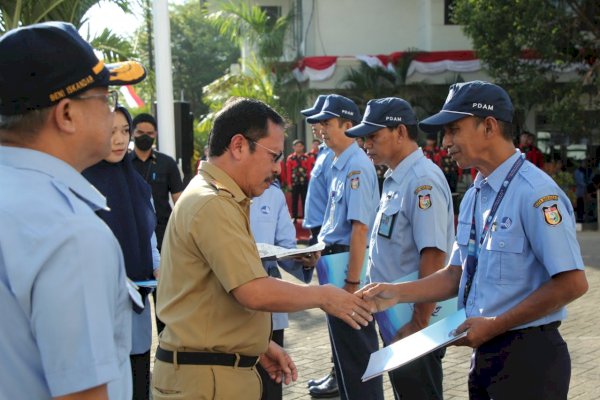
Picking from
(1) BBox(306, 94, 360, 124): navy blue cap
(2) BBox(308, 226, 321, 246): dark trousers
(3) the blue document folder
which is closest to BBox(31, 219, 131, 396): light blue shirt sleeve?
(3) the blue document folder

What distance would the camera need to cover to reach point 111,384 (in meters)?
1.80

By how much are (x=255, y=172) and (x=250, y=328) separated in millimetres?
602

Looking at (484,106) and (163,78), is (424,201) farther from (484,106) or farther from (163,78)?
(163,78)

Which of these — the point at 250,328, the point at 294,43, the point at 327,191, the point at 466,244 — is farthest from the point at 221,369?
the point at 294,43

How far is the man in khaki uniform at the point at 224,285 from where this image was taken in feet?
9.53

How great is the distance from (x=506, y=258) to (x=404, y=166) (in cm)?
161

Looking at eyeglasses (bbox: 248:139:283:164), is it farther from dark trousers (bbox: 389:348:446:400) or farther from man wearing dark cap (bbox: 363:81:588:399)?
dark trousers (bbox: 389:348:446:400)

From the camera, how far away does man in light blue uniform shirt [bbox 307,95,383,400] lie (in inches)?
211

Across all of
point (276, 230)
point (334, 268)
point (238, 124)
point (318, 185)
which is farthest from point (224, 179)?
point (318, 185)

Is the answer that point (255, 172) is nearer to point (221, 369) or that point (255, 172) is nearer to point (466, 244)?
point (221, 369)

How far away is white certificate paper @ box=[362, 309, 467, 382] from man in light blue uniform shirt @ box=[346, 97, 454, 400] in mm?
971

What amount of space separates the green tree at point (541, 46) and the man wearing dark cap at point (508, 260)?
16.0 meters

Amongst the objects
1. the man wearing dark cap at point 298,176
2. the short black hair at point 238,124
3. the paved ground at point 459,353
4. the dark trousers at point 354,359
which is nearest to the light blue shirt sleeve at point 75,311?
the short black hair at point 238,124

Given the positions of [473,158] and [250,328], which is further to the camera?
[473,158]
